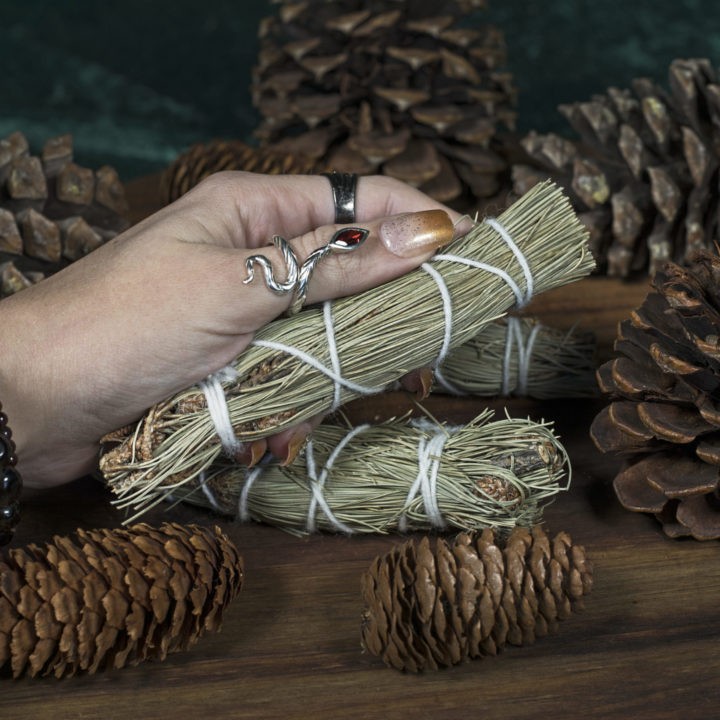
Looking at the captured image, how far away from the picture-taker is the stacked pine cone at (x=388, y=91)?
5.46 feet

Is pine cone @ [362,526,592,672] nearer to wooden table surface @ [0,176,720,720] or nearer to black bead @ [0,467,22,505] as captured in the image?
wooden table surface @ [0,176,720,720]

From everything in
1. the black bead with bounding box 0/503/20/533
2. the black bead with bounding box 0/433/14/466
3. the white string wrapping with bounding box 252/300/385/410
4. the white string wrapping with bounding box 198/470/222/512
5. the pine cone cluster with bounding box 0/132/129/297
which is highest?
the pine cone cluster with bounding box 0/132/129/297

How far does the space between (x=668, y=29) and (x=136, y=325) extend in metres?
1.46

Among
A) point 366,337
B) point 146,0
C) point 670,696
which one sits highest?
point 146,0

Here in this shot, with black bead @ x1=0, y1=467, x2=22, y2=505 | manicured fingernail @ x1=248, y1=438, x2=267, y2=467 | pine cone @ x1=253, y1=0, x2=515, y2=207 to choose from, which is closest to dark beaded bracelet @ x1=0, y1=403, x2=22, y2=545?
black bead @ x1=0, y1=467, x2=22, y2=505

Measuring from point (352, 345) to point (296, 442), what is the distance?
0.36 feet

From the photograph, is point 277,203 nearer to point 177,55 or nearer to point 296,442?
point 296,442

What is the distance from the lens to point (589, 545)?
1.12m

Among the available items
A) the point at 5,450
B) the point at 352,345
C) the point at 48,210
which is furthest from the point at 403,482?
the point at 48,210

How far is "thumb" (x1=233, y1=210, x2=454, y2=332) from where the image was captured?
1.06m

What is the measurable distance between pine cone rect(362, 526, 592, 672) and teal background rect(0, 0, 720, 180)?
1.38 metres

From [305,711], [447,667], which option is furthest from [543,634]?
[305,711]

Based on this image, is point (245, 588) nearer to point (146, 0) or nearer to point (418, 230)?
point (418, 230)

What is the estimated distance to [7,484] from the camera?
1.04m
